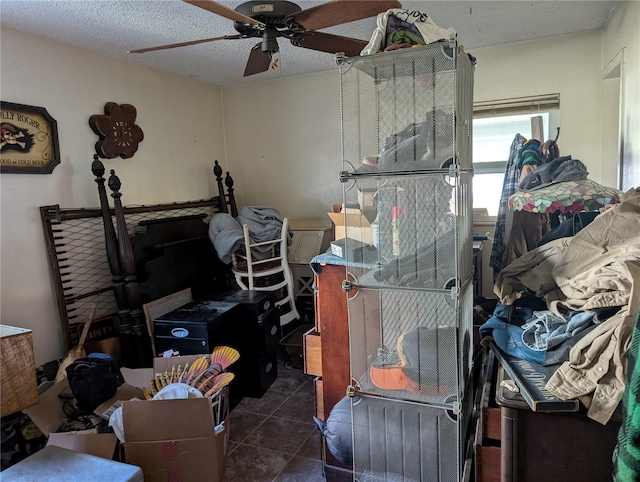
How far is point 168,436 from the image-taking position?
1928 millimetres

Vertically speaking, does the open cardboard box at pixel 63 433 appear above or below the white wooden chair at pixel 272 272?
below

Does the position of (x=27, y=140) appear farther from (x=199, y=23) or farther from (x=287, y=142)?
(x=287, y=142)

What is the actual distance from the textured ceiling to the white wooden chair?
4.45 feet

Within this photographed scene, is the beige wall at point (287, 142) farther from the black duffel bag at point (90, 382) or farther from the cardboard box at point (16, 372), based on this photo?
the cardboard box at point (16, 372)

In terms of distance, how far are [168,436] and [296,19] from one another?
1.96 meters

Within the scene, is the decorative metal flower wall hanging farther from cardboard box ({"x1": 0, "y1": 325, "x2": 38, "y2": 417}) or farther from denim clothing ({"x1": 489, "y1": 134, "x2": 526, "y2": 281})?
denim clothing ({"x1": 489, "y1": 134, "x2": 526, "y2": 281})

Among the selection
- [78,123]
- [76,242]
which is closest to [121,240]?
[76,242]

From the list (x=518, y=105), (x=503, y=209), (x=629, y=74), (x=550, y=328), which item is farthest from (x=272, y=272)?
(x=629, y=74)

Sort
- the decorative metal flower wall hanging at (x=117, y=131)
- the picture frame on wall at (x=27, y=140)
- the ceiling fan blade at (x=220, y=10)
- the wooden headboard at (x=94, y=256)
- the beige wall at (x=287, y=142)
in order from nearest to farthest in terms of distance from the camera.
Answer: the ceiling fan blade at (x=220, y=10) < the picture frame on wall at (x=27, y=140) < the wooden headboard at (x=94, y=256) < the decorative metal flower wall hanging at (x=117, y=131) < the beige wall at (x=287, y=142)

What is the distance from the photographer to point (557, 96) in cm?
314

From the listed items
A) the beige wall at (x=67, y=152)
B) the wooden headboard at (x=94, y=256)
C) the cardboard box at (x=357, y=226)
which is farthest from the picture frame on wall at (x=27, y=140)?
the cardboard box at (x=357, y=226)

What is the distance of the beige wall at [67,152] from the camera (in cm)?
257

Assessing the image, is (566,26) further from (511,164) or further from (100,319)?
(100,319)

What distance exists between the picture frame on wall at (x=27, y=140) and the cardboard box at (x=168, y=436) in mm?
1628
